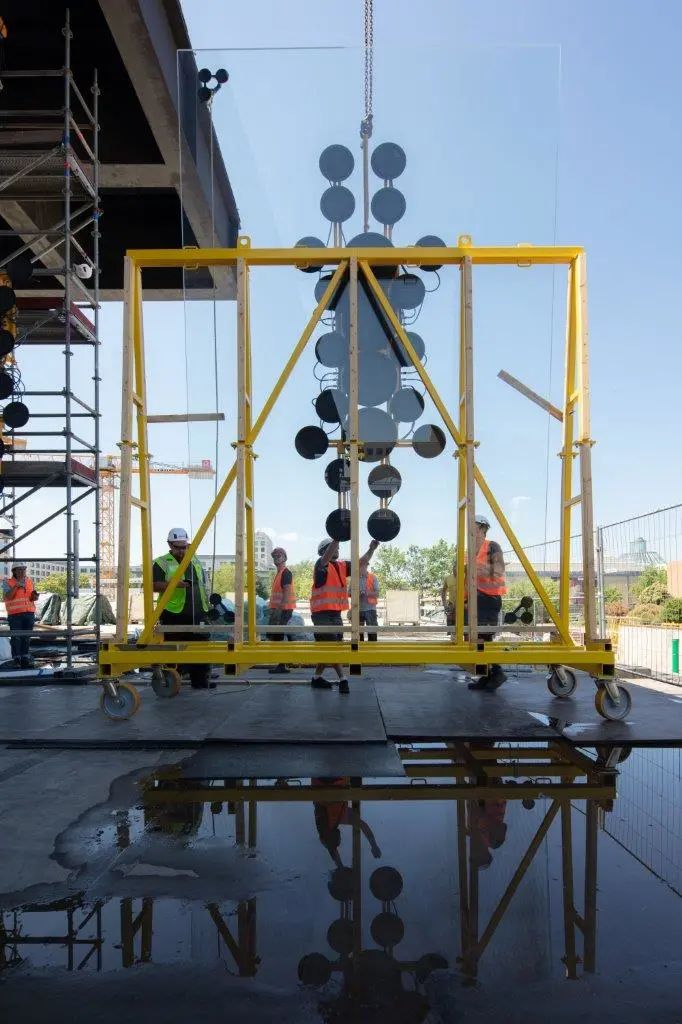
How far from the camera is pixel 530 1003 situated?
2.02 metres

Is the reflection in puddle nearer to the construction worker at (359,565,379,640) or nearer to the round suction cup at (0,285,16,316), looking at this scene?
the construction worker at (359,565,379,640)

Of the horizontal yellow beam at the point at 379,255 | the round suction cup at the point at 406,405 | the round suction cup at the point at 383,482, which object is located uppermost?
the horizontal yellow beam at the point at 379,255

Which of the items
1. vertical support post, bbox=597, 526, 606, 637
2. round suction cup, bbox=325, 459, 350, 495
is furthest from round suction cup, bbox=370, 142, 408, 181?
vertical support post, bbox=597, 526, 606, 637

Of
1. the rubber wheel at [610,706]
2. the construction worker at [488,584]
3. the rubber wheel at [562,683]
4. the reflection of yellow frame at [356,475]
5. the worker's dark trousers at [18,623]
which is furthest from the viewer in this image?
the worker's dark trousers at [18,623]

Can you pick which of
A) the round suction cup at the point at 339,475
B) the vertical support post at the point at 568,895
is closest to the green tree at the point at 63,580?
the round suction cup at the point at 339,475

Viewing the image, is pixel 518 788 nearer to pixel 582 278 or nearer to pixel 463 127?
pixel 582 278

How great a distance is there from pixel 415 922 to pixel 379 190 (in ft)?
18.9

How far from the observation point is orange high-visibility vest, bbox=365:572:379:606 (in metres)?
6.23

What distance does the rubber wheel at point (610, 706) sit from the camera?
18.6 ft

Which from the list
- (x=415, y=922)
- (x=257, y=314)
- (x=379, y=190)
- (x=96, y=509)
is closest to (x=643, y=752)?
(x=415, y=922)

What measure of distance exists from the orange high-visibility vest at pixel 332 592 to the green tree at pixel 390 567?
17.7 inches

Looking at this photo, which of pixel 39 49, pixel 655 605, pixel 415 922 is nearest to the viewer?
pixel 415 922

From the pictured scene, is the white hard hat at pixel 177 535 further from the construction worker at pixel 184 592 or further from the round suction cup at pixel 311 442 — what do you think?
the round suction cup at pixel 311 442

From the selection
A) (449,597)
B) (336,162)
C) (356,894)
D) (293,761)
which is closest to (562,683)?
(449,597)
